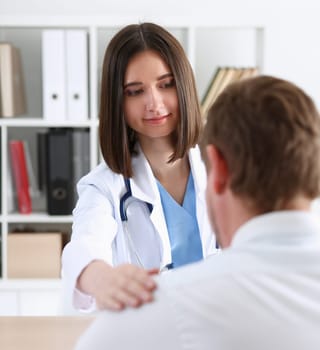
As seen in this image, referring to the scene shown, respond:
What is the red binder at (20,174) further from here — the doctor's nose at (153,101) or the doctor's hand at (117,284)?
the doctor's hand at (117,284)

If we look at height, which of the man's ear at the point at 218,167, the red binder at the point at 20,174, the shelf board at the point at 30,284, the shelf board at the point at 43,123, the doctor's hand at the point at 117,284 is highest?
the man's ear at the point at 218,167

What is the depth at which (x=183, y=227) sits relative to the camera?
180 centimetres

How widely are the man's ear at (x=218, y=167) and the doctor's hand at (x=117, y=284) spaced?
163 mm

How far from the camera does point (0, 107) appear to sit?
3.37 metres

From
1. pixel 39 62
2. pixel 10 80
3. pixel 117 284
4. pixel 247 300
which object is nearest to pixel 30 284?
pixel 10 80

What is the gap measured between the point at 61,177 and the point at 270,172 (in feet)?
8.46

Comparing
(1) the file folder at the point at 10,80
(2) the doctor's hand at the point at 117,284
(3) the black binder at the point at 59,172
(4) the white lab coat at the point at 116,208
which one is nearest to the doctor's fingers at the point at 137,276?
(2) the doctor's hand at the point at 117,284

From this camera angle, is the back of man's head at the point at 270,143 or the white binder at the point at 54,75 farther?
the white binder at the point at 54,75

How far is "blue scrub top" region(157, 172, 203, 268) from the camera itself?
176cm

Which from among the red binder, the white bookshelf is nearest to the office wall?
the white bookshelf

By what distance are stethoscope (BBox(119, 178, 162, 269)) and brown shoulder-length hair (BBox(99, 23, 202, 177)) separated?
3.1 inches

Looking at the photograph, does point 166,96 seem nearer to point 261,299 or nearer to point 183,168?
point 183,168

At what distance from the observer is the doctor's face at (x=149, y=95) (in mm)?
1674

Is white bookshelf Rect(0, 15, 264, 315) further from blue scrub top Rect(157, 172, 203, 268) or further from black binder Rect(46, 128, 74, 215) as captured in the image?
blue scrub top Rect(157, 172, 203, 268)
